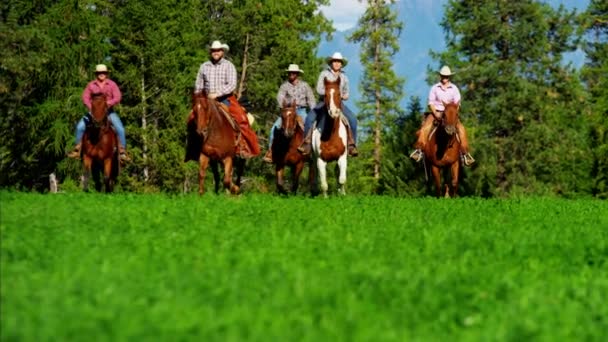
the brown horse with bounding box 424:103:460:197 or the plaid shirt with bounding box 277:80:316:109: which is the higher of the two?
the plaid shirt with bounding box 277:80:316:109

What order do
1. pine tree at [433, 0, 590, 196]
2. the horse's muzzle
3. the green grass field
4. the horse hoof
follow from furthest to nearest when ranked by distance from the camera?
pine tree at [433, 0, 590, 196]
the horse's muzzle
the horse hoof
the green grass field

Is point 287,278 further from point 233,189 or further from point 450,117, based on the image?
point 450,117

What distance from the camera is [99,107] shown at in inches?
834

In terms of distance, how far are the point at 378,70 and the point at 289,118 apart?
54.0m

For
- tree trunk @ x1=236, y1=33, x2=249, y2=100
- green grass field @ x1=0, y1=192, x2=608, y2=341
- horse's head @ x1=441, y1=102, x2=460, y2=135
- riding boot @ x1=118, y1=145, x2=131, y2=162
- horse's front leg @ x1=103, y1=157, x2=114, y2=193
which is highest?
tree trunk @ x1=236, y1=33, x2=249, y2=100

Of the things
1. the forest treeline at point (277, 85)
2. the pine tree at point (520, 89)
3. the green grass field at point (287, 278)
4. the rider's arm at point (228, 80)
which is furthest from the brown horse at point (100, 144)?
the pine tree at point (520, 89)

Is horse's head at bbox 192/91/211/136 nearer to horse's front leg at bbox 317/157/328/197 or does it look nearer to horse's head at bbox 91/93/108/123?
horse's head at bbox 91/93/108/123

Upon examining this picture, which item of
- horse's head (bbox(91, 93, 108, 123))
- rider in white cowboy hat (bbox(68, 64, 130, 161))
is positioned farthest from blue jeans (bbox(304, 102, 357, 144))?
horse's head (bbox(91, 93, 108, 123))

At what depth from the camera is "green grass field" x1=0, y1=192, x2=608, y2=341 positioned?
21.7 ft

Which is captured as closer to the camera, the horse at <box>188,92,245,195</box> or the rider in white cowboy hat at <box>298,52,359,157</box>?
the horse at <box>188,92,245,195</box>

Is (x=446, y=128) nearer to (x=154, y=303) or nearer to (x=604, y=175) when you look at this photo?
(x=154, y=303)

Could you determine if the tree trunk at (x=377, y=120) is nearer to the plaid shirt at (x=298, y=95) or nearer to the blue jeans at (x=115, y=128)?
the plaid shirt at (x=298, y=95)

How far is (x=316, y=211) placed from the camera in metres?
15.7

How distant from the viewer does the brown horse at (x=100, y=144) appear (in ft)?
69.6
